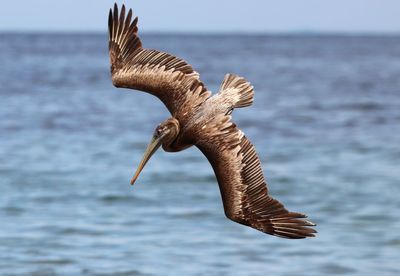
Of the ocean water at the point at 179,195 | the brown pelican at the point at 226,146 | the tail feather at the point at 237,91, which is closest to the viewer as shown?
the brown pelican at the point at 226,146

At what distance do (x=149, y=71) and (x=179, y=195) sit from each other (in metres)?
8.29

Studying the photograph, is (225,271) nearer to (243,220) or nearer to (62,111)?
(243,220)

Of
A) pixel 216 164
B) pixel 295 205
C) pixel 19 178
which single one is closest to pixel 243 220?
pixel 216 164

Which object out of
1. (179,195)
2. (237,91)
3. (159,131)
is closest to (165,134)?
(159,131)

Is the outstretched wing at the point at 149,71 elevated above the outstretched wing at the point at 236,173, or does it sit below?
above

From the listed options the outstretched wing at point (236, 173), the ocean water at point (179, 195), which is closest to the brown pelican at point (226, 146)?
the outstretched wing at point (236, 173)

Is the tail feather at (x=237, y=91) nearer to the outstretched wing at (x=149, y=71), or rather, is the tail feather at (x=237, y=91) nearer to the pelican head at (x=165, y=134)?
the outstretched wing at (x=149, y=71)

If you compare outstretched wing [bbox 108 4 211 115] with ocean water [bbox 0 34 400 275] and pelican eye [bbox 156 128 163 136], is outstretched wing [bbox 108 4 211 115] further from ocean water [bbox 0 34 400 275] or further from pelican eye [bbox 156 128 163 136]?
A: ocean water [bbox 0 34 400 275]

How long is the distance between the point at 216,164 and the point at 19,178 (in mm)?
10783

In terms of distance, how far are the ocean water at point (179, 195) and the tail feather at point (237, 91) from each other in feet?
13.9

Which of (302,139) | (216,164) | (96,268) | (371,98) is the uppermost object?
(371,98)

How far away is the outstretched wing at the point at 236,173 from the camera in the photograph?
817 centimetres

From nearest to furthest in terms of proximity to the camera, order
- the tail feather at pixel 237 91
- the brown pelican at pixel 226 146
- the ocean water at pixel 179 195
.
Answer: the brown pelican at pixel 226 146
the tail feather at pixel 237 91
the ocean water at pixel 179 195

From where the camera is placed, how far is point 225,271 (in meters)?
12.7
